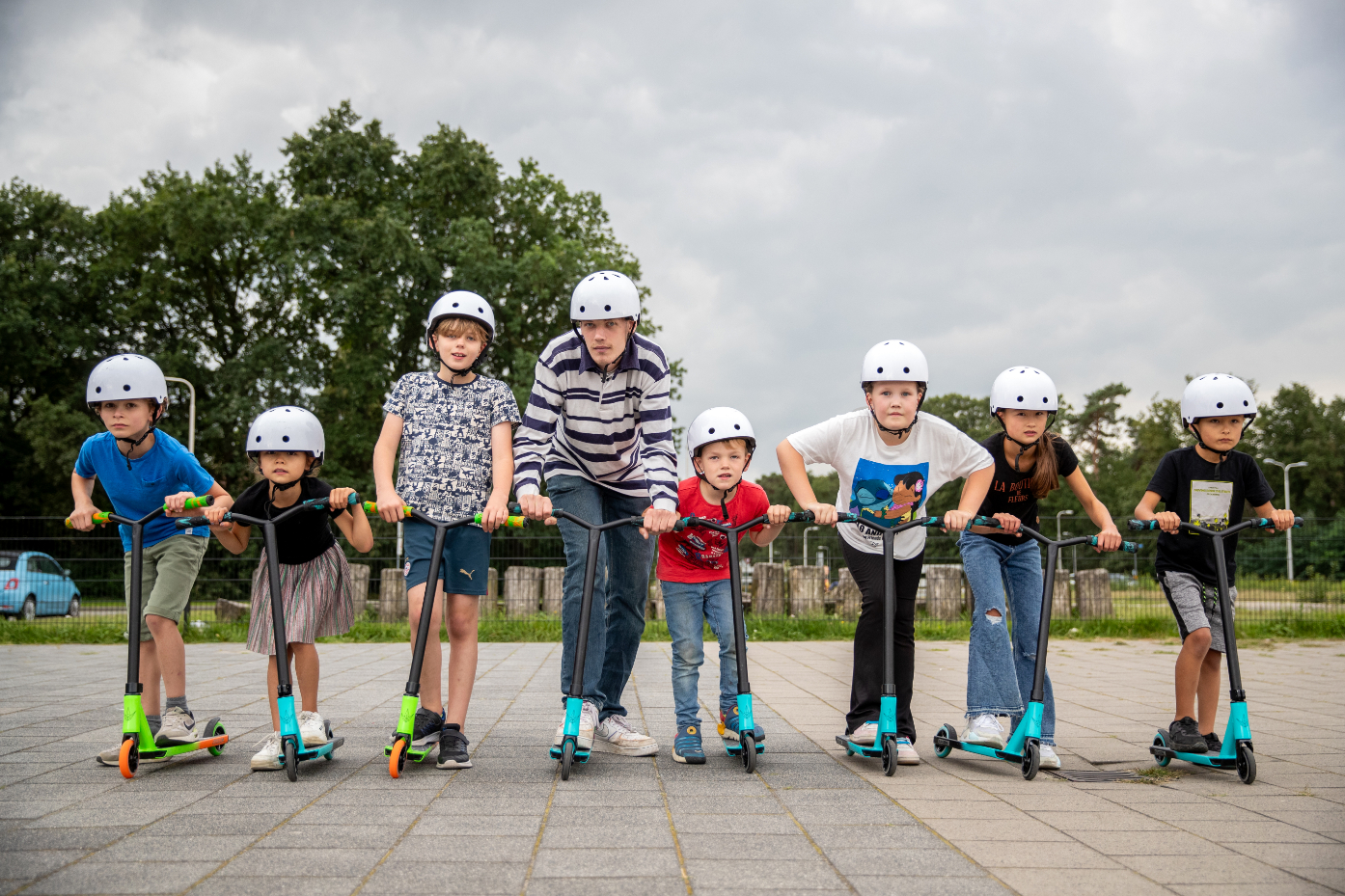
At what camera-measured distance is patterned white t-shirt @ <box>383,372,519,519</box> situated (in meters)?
4.55

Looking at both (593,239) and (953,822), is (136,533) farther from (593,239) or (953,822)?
(593,239)

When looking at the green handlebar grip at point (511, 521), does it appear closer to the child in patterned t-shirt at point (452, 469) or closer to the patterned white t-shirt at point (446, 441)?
the child in patterned t-shirt at point (452, 469)

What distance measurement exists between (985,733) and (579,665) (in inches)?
74.3

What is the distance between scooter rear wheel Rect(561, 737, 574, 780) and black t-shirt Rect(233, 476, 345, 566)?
151 cm

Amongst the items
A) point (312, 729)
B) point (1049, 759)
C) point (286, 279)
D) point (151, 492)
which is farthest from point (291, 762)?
point (286, 279)

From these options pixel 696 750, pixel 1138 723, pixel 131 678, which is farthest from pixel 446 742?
pixel 1138 723

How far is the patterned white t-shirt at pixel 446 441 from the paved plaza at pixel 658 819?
1.19 metres

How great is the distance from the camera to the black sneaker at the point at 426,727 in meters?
4.48

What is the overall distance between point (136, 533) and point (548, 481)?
1832mm

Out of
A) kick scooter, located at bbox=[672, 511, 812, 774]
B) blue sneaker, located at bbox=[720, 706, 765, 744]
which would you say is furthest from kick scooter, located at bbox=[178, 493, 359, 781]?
blue sneaker, located at bbox=[720, 706, 765, 744]

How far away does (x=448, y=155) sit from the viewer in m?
28.2

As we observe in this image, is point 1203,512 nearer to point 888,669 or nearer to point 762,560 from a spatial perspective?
point 888,669

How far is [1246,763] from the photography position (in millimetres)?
4258

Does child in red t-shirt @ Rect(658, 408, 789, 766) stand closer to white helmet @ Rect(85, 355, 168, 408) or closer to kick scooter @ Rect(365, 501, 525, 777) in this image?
kick scooter @ Rect(365, 501, 525, 777)
